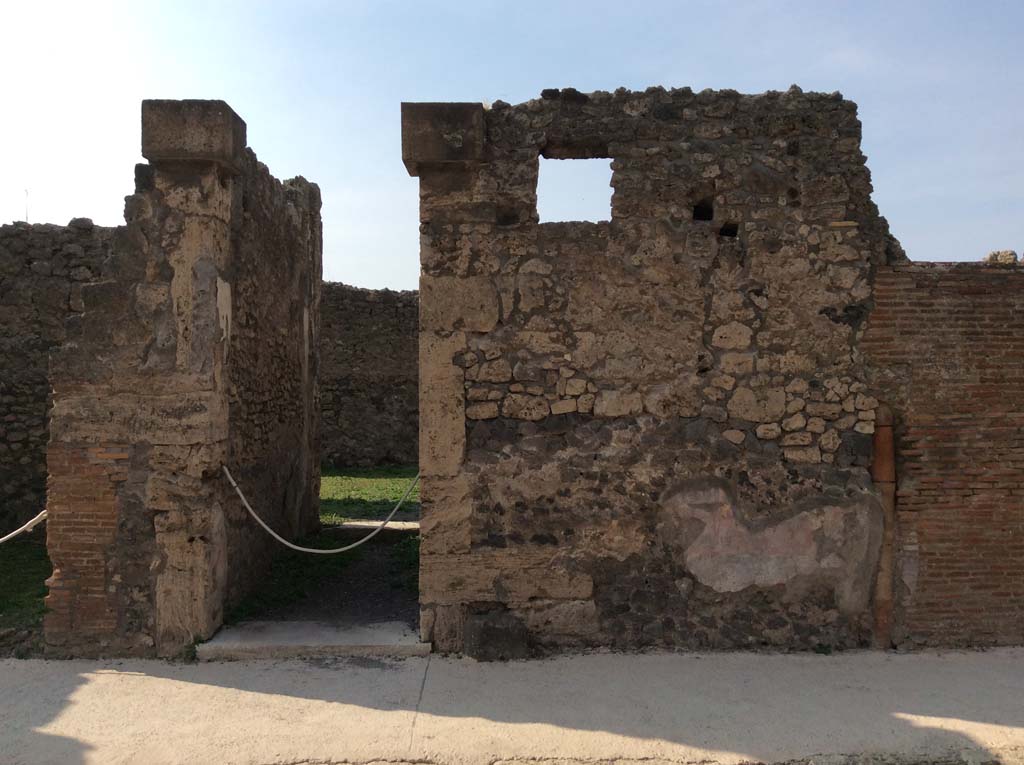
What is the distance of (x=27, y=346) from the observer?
8484mm

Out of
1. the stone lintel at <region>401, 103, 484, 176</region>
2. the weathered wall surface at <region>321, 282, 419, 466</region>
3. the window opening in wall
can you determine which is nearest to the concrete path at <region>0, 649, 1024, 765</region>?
the window opening in wall

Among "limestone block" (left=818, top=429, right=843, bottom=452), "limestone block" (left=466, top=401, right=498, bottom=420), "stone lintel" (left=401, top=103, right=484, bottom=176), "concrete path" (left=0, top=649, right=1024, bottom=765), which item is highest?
"stone lintel" (left=401, top=103, right=484, bottom=176)

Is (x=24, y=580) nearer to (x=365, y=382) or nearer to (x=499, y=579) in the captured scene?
(x=499, y=579)

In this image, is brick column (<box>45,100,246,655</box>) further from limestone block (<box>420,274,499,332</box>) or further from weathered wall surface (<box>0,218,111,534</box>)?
weathered wall surface (<box>0,218,111,534</box>)

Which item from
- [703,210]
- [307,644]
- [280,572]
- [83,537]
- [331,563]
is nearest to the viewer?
[307,644]

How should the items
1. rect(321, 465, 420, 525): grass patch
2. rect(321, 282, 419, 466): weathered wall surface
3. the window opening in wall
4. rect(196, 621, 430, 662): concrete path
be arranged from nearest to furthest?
rect(196, 621, 430, 662): concrete path
the window opening in wall
rect(321, 465, 420, 525): grass patch
rect(321, 282, 419, 466): weathered wall surface

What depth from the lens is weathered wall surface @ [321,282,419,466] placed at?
15016 mm

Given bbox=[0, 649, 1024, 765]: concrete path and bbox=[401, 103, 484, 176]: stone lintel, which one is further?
bbox=[401, 103, 484, 176]: stone lintel

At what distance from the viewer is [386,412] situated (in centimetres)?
1508

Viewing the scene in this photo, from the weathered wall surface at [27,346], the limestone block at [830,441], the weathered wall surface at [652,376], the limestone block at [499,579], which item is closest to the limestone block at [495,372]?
the weathered wall surface at [652,376]

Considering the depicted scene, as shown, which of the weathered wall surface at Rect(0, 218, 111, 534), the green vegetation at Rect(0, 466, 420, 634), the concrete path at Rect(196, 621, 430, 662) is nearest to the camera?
the concrete path at Rect(196, 621, 430, 662)

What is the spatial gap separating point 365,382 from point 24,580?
8993mm

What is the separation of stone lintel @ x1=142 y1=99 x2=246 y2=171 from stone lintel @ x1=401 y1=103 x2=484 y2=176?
1.15 m

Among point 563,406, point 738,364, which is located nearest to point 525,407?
point 563,406
